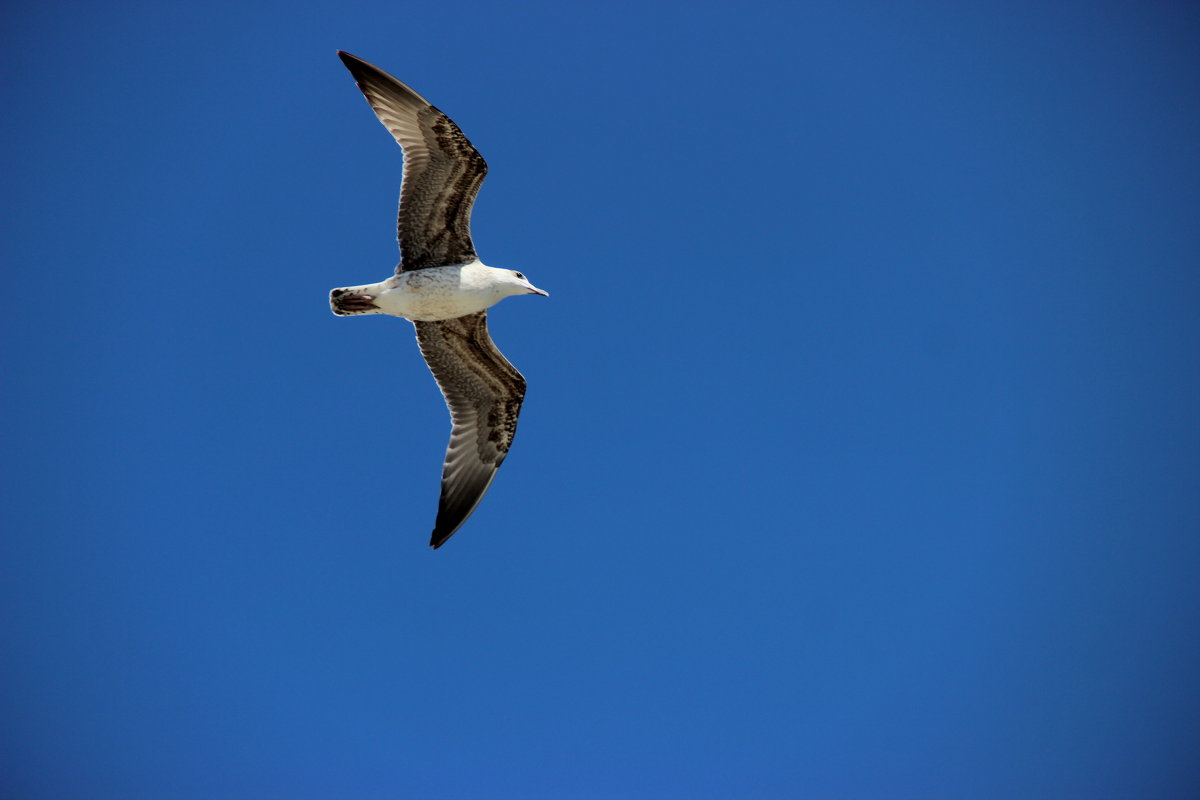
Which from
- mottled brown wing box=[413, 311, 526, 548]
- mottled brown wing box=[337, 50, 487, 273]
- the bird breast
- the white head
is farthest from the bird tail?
the white head

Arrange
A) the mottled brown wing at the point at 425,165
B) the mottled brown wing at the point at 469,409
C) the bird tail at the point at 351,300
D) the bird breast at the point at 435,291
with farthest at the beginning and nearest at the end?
the mottled brown wing at the point at 469,409 → the bird tail at the point at 351,300 → the bird breast at the point at 435,291 → the mottled brown wing at the point at 425,165

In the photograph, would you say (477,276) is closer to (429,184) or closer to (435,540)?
(429,184)

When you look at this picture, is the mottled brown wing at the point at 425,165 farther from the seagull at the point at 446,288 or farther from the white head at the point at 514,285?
the white head at the point at 514,285

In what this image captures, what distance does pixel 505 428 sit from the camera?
11609mm

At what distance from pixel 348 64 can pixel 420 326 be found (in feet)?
10.2

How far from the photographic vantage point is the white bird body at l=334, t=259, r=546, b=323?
10133mm

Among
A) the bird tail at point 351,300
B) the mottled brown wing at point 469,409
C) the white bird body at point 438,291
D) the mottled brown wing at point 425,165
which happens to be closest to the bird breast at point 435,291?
the white bird body at point 438,291

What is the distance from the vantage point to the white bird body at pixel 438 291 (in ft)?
33.2

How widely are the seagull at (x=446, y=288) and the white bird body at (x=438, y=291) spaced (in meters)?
0.01

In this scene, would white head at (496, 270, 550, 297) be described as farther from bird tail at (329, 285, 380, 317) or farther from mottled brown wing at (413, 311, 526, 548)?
bird tail at (329, 285, 380, 317)

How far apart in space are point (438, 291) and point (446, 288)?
10 cm

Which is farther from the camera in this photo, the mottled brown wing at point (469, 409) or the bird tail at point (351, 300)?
the mottled brown wing at point (469, 409)

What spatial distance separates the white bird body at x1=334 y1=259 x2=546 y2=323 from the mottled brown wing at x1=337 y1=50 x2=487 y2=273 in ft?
1.00

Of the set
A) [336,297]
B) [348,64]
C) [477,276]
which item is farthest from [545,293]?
[348,64]
